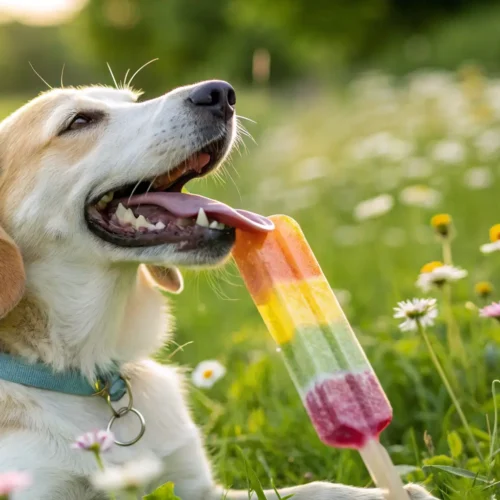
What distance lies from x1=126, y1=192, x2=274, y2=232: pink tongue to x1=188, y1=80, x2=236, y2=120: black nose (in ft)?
1.12

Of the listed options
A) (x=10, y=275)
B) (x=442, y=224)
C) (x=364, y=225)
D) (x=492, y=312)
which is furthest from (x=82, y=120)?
(x=364, y=225)

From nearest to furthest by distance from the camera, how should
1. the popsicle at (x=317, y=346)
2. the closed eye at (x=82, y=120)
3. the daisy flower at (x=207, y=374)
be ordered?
the popsicle at (x=317, y=346), the closed eye at (x=82, y=120), the daisy flower at (x=207, y=374)

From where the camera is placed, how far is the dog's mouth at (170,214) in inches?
115

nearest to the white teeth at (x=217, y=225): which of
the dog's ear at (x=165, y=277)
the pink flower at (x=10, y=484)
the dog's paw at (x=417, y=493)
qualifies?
the dog's ear at (x=165, y=277)

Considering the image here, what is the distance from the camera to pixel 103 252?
3.07m

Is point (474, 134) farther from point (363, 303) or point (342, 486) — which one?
point (342, 486)

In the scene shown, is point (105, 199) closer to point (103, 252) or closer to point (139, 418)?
point (103, 252)

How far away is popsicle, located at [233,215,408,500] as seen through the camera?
96.2 inches

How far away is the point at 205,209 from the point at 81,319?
A: 0.68m

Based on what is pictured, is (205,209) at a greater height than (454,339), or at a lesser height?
greater

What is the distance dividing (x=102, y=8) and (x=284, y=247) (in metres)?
48.9

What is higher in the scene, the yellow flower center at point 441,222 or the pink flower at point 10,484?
the pink flower at point 10,484

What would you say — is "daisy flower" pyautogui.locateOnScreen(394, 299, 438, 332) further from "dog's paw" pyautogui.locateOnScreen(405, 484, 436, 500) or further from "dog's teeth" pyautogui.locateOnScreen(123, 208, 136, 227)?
"dog's teeth" pyautogui.locateOnScreen(123, 208, 136, 227)

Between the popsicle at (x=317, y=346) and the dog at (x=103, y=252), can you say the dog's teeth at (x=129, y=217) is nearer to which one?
the dog at (x=103, y=252)
